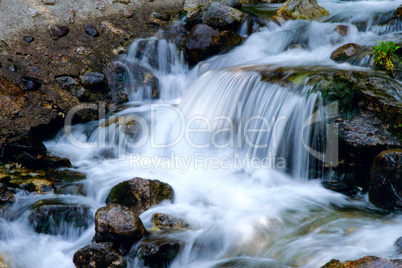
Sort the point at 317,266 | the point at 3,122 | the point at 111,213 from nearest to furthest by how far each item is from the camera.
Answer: the point at 317,266
the point at 111,213
the point at 3,122

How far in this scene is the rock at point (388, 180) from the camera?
4289mm

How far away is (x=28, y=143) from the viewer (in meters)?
5.67

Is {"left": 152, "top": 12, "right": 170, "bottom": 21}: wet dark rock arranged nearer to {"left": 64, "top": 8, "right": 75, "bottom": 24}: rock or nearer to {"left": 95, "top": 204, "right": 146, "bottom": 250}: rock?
{"left": 64, "top": 8, "right": 75, "bottom": 24}: rock

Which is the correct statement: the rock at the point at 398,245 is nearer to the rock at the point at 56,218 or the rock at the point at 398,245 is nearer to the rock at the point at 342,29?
the rock at the point at 56,218

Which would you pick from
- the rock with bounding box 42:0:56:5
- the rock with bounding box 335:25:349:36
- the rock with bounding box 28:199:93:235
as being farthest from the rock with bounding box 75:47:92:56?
the rock with bounding box 335:25:349:36

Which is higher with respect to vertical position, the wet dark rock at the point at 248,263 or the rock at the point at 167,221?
the rock at the point at 167,221

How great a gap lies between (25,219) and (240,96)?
3.78 metres

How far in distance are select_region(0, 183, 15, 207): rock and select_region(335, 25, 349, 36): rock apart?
664cm

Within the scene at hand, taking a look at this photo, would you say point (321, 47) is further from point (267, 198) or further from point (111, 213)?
point (111, 213)

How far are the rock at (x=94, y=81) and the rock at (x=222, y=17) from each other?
2.66 m

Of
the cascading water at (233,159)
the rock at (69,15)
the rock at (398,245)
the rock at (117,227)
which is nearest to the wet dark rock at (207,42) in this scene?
the cascading water at (233,159)

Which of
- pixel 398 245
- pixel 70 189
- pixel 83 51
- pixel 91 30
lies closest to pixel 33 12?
pixel 91 30

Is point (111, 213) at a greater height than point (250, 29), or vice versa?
point (250, 29)

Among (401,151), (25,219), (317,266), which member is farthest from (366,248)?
(25,219)
